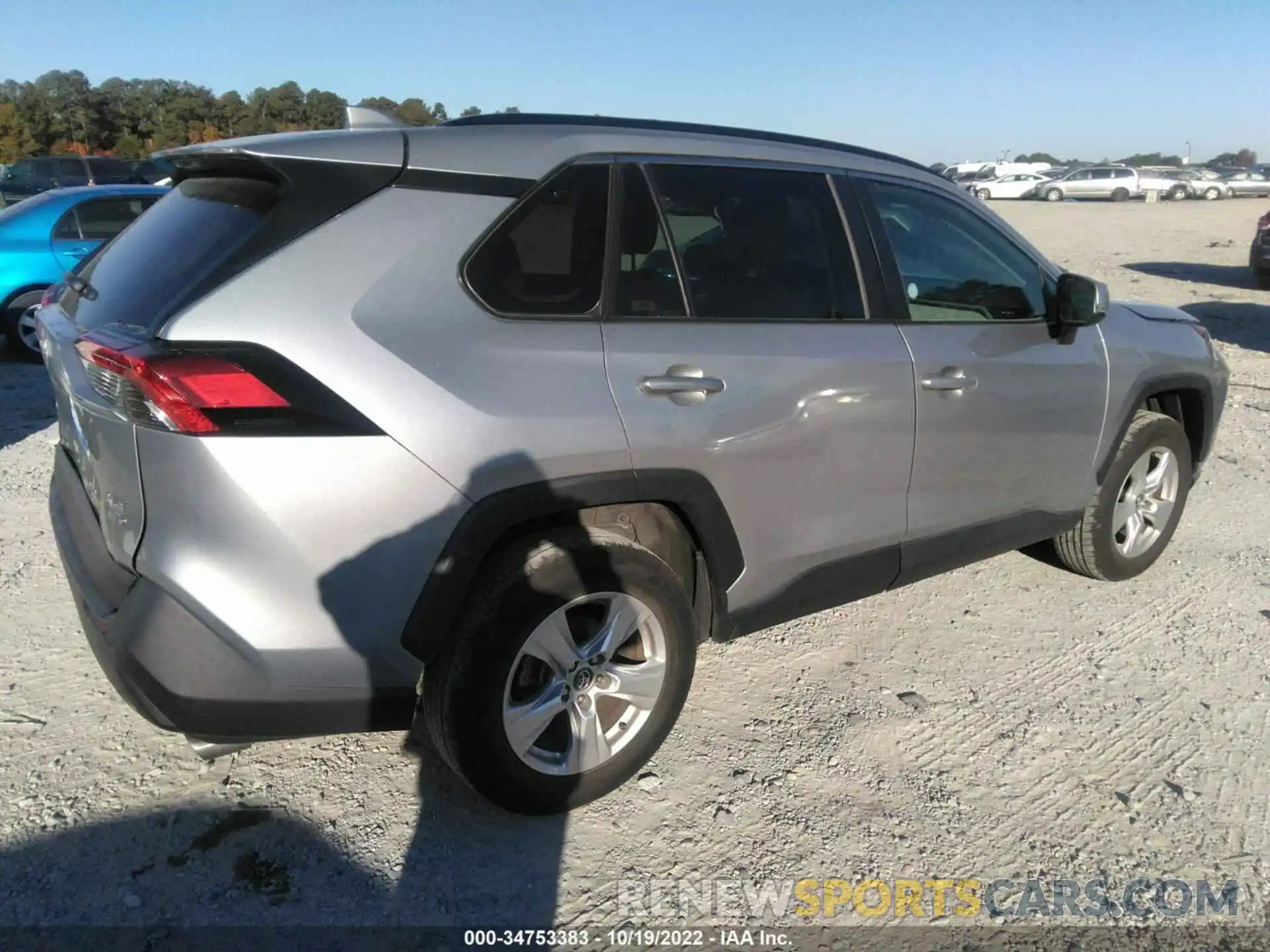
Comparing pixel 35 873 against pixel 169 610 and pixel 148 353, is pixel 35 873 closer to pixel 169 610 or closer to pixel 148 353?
pixel 169 610

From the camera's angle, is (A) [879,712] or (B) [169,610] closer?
(B) [169,610]

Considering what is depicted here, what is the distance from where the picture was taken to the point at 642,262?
268cm

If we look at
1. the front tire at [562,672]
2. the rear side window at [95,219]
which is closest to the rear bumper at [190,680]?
the front tire at [562,672]

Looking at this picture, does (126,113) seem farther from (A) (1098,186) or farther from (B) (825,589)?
(B) (825,589)

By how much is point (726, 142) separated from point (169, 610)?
2.09 m

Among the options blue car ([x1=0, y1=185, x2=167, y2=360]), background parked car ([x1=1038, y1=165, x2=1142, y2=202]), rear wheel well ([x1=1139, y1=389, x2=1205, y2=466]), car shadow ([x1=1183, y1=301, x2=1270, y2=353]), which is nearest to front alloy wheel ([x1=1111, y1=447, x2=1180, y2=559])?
rear wheel well ([x1=1139, y1=389, x2=1205, y2=466])

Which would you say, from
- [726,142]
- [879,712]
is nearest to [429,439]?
[726,142]

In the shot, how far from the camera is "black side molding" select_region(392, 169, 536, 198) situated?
2346 mm

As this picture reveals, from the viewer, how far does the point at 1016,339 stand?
3469mm

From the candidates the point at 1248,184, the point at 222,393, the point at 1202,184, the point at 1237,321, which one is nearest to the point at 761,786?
the point at 222,393

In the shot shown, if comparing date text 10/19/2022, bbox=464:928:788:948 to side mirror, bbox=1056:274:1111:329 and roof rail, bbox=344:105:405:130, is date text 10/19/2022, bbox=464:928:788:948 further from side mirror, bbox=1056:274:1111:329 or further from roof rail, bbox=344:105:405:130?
side mirror, bbox=1056:274:1111:329

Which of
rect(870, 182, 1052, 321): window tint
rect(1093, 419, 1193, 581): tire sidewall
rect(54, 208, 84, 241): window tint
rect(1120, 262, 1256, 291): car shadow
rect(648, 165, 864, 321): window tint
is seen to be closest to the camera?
rect(648, 165, 864, 321): window tint

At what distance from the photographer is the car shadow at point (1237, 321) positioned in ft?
33.1

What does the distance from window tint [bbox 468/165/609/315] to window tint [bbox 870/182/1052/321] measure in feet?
3.90
